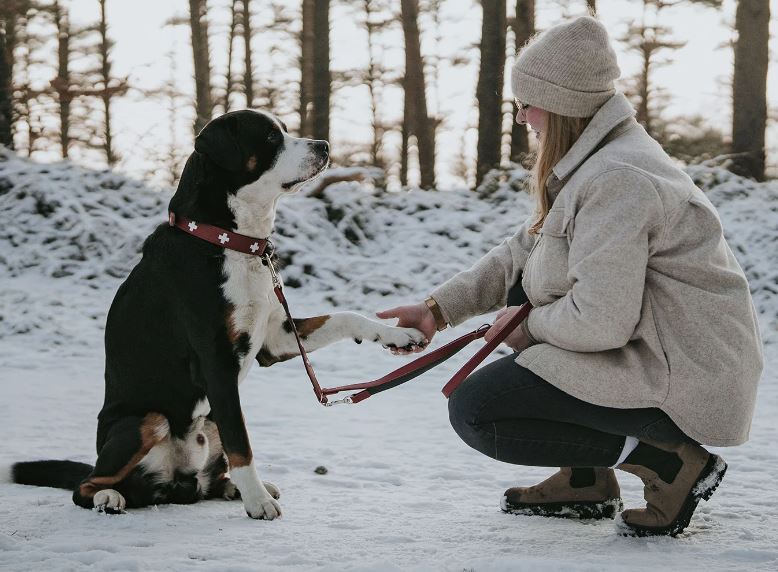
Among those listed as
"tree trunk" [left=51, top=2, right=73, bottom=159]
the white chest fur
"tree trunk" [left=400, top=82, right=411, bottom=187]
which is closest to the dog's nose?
the white chest fur

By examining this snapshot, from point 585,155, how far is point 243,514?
1775mm

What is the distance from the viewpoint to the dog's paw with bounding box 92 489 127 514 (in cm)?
301

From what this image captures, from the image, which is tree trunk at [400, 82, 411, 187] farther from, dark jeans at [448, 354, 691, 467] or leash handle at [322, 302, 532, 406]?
dark jeans at [448, 354, 691, 467]

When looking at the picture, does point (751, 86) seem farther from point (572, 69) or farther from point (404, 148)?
point (404, 148)

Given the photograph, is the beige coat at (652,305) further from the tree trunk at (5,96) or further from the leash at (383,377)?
the tree trunk at (5,96)

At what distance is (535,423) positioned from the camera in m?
2.75

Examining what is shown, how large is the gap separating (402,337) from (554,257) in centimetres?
83

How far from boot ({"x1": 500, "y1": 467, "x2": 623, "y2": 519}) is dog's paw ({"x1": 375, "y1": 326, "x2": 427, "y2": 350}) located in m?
0.71

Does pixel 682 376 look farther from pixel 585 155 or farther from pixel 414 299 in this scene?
pixel 414 299

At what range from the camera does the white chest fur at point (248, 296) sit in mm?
3164

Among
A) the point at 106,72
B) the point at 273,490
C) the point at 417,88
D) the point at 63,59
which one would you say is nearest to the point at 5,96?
the point at 106,72

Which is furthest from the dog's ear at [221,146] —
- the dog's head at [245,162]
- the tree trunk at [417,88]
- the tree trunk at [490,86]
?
the tree trunk at [417,88]

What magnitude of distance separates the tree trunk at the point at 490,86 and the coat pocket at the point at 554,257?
9.27m

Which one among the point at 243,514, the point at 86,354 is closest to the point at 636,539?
the point at 243,514
